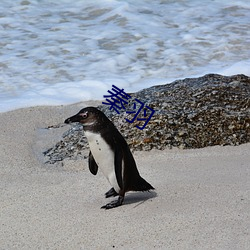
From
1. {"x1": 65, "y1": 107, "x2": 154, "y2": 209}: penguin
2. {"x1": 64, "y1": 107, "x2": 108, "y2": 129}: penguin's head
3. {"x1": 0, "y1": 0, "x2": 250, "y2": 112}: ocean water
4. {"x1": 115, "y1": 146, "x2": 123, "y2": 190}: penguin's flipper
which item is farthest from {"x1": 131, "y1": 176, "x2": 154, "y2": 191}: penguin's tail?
{"x1": 0, "y1": 0, "x2": 250, "y2": 112}: ocean water

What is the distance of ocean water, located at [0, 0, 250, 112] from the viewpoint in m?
7.15

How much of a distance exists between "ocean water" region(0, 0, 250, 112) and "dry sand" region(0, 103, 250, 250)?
6.45 ft

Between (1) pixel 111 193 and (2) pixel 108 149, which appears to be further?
(1) pixel 111 193

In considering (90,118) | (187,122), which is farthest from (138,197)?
(187,122)

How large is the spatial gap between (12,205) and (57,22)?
6311mm

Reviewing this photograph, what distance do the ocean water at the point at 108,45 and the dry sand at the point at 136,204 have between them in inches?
77.5

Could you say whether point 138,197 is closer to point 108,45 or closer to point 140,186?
point 140,186

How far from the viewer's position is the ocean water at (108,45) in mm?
7152

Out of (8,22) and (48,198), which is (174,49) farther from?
(48,198)

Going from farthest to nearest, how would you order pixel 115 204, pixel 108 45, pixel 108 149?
1. pixel 108 45
2. pixel 115 204
3. pixel 108 149

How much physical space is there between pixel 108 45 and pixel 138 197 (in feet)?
16.7

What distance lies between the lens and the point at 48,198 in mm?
3959

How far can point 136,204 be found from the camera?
3.72 meters

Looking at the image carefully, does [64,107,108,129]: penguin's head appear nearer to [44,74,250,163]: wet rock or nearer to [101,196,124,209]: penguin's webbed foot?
[101,196,124,209]: penguin's webbed foot
